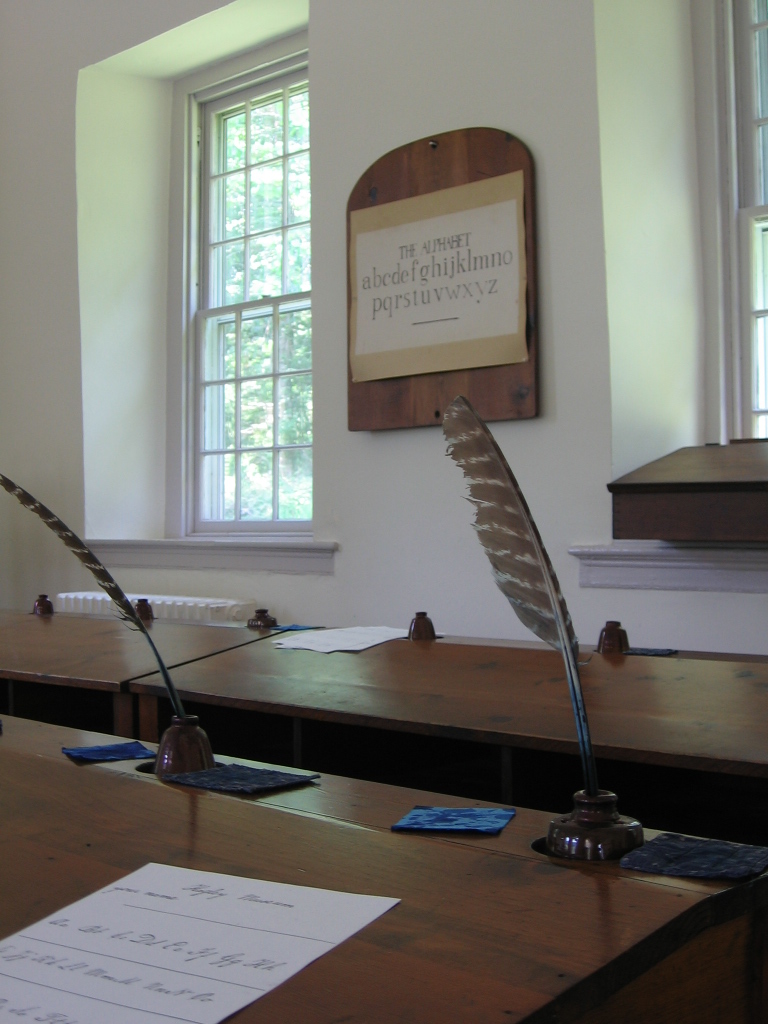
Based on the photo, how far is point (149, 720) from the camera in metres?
2.22

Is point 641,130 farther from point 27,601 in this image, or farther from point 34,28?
point 27,601

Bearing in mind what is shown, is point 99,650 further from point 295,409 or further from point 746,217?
point 746,217

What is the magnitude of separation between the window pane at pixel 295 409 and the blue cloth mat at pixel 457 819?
12.3 feet

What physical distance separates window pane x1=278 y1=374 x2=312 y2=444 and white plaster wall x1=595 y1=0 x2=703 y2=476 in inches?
69.5

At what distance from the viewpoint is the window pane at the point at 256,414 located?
5.07m

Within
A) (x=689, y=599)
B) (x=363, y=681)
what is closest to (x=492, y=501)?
(x=363, y=681)

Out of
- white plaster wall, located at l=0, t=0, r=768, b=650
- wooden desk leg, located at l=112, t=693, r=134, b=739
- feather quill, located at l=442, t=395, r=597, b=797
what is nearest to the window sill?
white plaster wall, located at l=0, t=0, r=768, b=650

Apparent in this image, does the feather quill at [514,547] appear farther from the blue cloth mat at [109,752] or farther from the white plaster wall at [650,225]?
the white plaster wall at [650,225]

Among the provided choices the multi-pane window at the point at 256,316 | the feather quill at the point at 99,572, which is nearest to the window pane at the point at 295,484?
the multi-pane window at the point at 256,316

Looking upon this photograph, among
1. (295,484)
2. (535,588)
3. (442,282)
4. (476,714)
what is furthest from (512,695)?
(295,484)

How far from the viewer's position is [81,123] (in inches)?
205

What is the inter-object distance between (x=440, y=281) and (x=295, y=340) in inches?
49.7

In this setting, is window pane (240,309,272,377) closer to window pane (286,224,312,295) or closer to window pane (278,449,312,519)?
window pane (286,224,312,295)

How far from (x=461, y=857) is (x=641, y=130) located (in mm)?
3192
